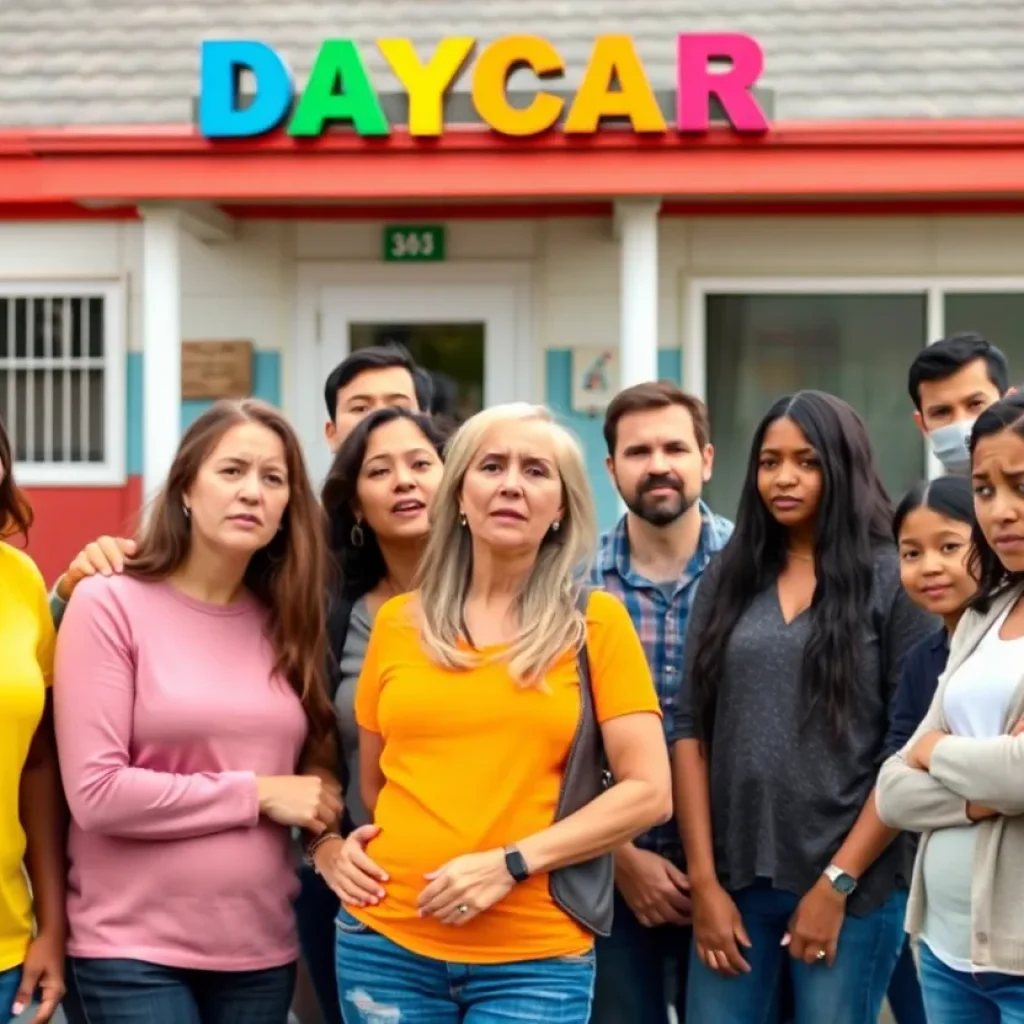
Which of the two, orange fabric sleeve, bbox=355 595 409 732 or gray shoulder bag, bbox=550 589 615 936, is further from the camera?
orange fabric sleeve, bbox=355 595 409 732

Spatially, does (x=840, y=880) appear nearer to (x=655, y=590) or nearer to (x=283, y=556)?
(x=655, y=590)

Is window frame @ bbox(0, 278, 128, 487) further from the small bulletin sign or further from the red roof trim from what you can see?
the red roof trim

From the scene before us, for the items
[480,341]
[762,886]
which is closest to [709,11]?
[480,341]

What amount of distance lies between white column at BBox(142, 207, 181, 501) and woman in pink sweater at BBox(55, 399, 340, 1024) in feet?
16.3

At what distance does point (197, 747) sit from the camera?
304 centimetres

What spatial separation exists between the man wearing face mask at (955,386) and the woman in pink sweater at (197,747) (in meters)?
1.76

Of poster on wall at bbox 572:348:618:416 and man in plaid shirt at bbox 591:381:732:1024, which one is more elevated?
poster on wall at bbox 572:348:618:416

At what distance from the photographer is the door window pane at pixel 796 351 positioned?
866 cm

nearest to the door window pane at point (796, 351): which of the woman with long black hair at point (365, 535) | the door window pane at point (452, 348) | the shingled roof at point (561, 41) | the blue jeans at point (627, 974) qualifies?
the shingled roof at point (561, 41)

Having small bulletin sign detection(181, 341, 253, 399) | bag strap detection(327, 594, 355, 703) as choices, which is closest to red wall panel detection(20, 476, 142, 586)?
small bulletin sign detection(181, 341, 253, 399)

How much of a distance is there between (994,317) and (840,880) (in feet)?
19.9

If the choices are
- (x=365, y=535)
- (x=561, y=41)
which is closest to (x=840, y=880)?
(x=365, y=535)

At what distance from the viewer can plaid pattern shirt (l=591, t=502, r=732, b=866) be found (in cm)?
358

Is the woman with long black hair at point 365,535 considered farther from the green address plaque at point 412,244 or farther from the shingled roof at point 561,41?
the shingled roof at point 561,41
